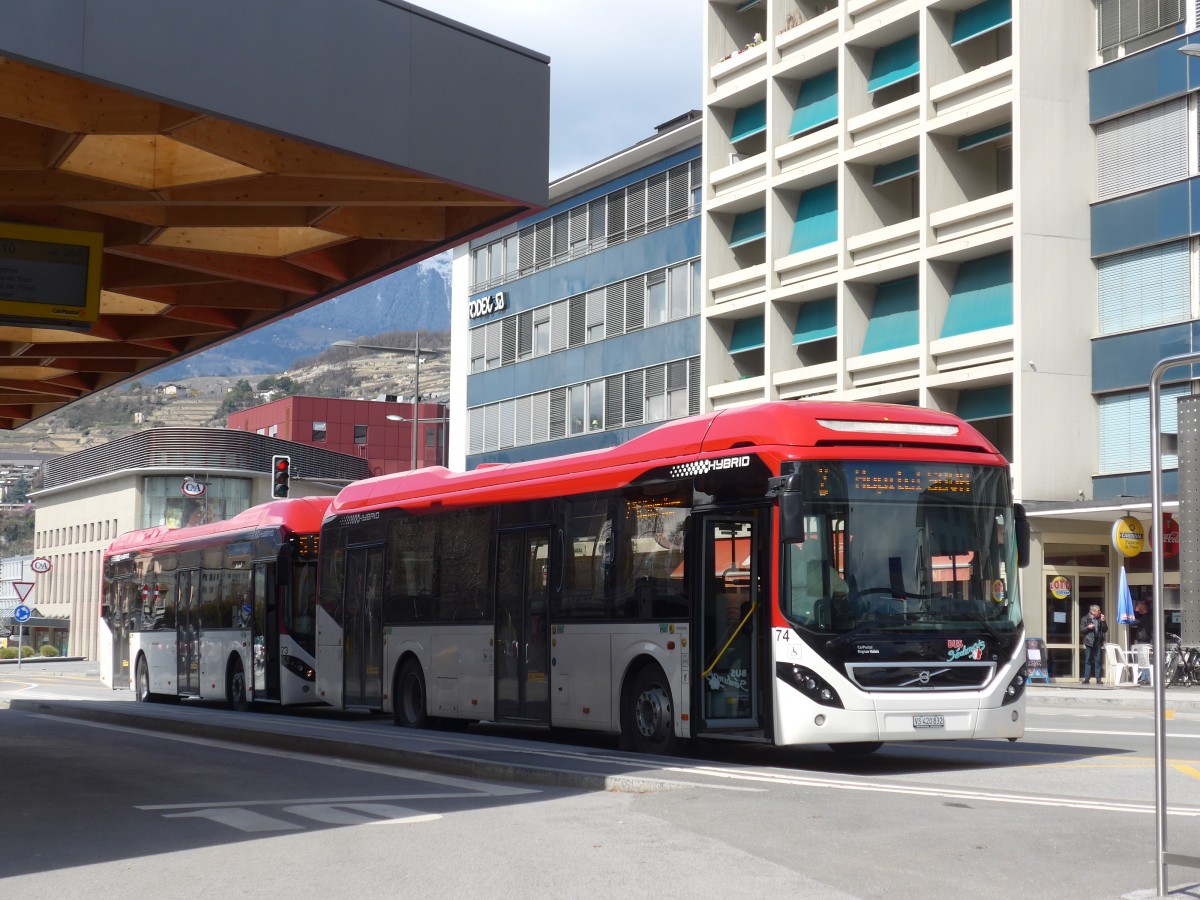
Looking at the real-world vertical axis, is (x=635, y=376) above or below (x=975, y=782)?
above

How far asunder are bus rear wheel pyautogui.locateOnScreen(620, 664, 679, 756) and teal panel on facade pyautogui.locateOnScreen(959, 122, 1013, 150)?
2462 cm

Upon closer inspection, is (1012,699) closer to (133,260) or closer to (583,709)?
(583,709)

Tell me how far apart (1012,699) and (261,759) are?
7.66 meters

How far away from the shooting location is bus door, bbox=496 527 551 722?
1838 centimetres

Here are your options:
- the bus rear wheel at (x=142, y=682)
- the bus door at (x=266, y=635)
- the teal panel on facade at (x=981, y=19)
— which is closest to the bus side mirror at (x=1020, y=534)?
the bus door at (x=266, y=635)

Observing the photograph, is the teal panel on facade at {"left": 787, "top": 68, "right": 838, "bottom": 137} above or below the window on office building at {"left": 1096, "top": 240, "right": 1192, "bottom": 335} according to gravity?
above

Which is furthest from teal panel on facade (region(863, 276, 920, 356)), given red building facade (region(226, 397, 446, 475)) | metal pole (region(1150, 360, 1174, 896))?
red building facade (region(226, 397, 446, 475))

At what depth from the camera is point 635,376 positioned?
50531 millimetres

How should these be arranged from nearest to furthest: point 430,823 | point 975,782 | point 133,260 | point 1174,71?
point 430,823 → point 975,782 → point 133,260 → point 1174,71

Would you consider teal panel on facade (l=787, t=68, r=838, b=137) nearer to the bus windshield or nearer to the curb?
the curb

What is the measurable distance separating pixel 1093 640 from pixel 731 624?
73.0 ft

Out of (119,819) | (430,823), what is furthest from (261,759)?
(430,823)

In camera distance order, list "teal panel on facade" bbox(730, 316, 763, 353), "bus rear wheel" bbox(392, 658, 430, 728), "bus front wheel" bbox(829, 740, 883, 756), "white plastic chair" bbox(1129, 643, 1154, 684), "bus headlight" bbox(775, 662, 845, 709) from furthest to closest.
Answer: "teal panel on facade" bbox(730, 316, 763, 353)
"white plastic chair" bbox(1129, 643, 1154, 684)
"bus rear wheel" bbox(392, 658, 430, 728)
"bus front wheel" bbox(829, 740, 883, 756)
"bus headlight" bbox(775, 662, 845, 709)

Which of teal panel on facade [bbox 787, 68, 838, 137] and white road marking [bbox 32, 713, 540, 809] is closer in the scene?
white road marking [bbox 32, 713, 540, 809]
